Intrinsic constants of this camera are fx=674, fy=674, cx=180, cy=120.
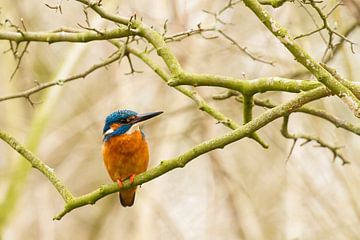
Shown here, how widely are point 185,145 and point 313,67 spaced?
474 cm

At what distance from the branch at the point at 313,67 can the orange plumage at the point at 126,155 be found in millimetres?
1771

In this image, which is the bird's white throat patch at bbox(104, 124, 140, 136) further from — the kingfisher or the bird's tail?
the bird's tail

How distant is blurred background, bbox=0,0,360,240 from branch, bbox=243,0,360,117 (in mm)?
2001

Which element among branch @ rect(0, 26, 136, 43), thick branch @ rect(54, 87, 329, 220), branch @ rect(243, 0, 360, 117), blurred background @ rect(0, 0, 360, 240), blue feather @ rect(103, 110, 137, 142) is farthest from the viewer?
blurred background @ rect(0, 0, 360, 240)

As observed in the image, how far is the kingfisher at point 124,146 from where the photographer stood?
4.39m

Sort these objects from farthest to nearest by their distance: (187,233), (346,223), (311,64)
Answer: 1. (187,233)
2. (346,223)
3. (311,64)

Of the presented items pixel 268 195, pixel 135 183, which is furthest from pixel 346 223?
pixel 135 183

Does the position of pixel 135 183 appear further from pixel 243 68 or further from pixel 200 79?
pixel 243 68

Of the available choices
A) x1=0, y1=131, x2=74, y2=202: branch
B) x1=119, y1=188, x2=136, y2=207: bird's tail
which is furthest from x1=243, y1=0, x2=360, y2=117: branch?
x1=119, y1=188, x2=136, y2=207: bird's tail

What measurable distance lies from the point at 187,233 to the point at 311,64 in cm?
457

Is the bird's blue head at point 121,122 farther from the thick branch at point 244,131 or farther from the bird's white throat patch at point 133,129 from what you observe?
the thick branch at point 244,131

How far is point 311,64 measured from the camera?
2773 mm

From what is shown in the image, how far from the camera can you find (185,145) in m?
7.46

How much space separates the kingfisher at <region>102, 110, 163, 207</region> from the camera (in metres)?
4.39
